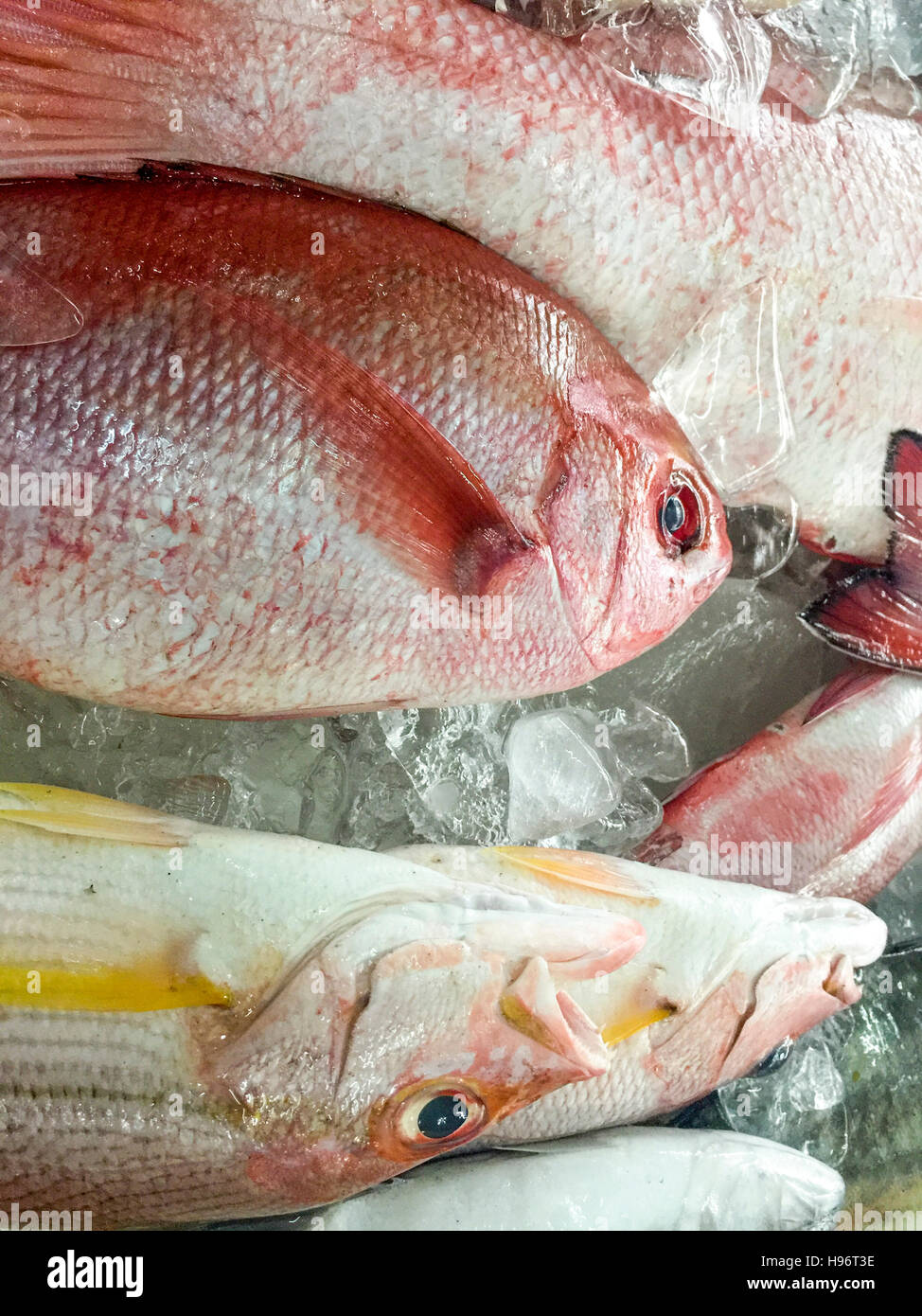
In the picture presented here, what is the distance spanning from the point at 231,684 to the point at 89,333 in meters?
0.41

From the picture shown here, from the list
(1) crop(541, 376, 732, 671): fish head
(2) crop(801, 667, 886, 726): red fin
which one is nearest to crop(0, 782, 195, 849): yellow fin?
(1) crop(541, 376, 732, 671): fish head

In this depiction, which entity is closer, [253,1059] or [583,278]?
[253,1059]

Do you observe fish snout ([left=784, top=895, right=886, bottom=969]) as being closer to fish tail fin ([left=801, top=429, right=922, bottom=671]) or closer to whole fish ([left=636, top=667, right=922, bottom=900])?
whole fish ([left=636, top=667, right=922, bottom=900])

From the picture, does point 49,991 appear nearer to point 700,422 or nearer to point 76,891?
point 76,891

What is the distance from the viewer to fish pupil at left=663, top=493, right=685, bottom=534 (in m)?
1.27

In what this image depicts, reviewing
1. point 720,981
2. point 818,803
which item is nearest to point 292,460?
point 720,981

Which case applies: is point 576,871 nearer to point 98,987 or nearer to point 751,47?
point 98,987

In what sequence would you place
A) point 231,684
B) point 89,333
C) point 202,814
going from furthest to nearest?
1. point 202,814
2. point 231,684
3. point 89,333

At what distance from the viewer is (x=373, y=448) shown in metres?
1.09

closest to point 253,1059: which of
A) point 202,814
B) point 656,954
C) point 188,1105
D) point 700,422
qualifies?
point 188,1105

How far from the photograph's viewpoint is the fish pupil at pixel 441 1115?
3.66ft

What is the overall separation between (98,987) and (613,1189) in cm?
77

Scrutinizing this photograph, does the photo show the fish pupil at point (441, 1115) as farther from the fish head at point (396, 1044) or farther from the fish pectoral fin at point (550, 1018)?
the fish pectoral fin at point (550, 1018)

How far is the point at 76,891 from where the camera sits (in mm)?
1090
